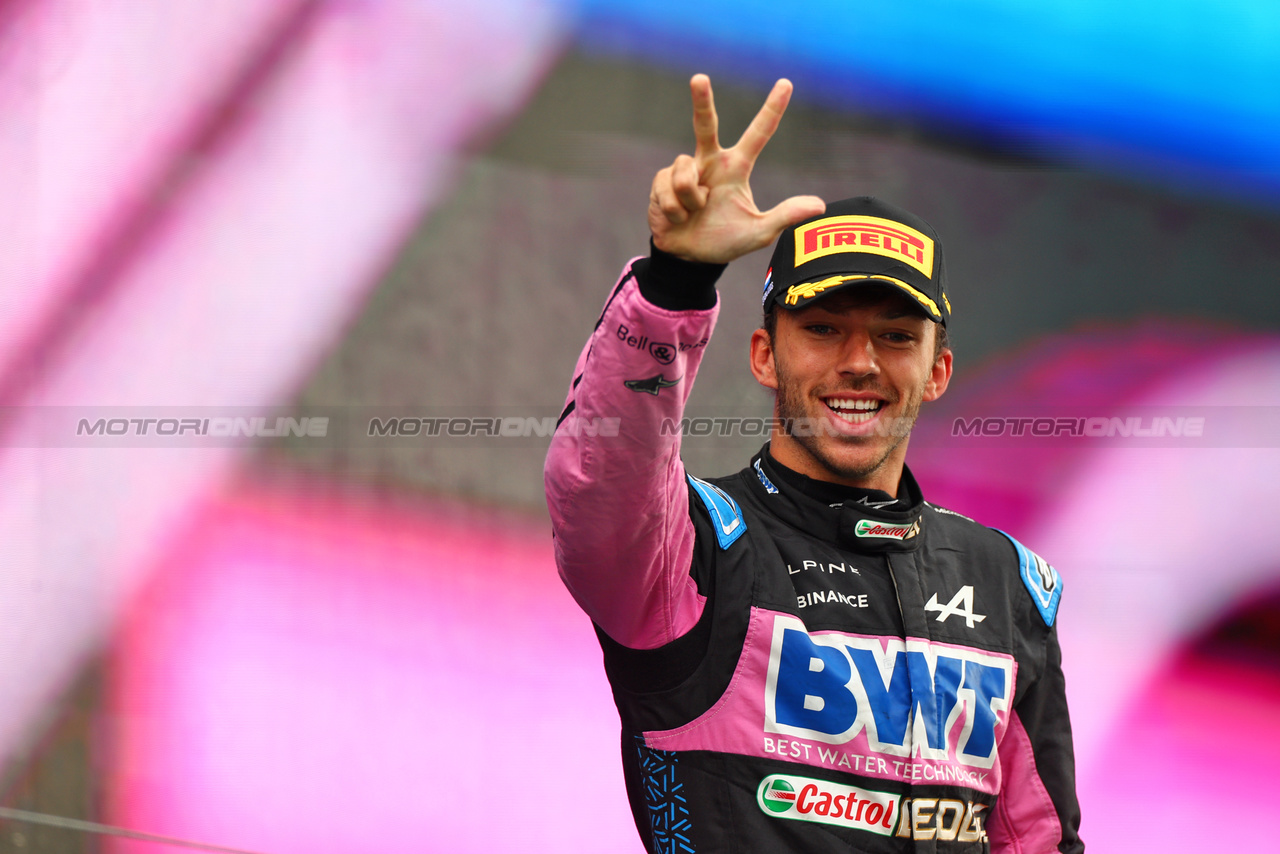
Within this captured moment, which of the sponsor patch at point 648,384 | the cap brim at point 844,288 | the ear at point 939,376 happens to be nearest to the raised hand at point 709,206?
the sponsor patch at point 648,384

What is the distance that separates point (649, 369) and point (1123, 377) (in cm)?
161

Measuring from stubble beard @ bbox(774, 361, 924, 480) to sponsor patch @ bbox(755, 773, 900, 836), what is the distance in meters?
0.36

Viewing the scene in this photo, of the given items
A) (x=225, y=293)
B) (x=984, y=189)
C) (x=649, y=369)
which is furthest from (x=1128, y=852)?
(x=225, y=293)

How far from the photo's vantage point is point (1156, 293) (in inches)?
84.4

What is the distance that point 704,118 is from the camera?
2.95 ft

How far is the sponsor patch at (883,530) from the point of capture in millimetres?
1224

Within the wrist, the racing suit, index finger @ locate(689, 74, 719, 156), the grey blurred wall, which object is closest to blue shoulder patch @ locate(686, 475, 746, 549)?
the racing suit

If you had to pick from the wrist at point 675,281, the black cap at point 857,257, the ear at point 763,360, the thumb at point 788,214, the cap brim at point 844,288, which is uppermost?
the black cap at point 857,257

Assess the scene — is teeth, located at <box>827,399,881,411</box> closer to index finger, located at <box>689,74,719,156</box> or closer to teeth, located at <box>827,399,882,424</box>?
teeth, located at <box>827,399,882,424</box>

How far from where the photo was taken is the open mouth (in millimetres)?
1218

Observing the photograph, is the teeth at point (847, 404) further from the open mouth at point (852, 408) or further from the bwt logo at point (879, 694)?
the bwt logo at point (879, 694)

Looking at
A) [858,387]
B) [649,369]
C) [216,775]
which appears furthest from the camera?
[216,775]

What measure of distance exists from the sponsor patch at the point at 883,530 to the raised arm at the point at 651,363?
32 cm

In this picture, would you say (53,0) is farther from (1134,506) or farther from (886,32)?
(1134,506)
